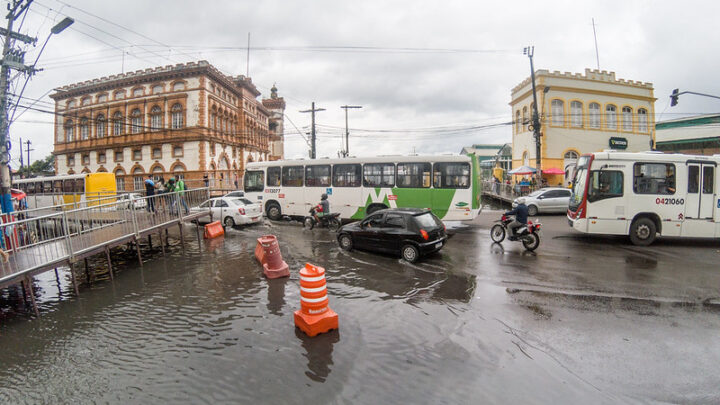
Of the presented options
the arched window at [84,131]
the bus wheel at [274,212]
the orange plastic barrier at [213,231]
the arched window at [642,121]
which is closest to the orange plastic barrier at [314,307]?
the orange plastic barrier at [213,231]

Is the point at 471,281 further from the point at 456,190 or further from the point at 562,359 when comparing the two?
the point at 456,190

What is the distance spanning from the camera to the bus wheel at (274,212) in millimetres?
18406

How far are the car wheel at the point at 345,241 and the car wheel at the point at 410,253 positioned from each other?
2103 millimetres

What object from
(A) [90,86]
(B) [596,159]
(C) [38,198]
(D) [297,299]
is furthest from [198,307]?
(A) [90,86]

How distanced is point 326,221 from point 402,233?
253 inches

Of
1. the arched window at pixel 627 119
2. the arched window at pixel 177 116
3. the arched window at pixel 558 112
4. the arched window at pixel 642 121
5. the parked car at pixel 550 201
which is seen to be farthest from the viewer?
the arched window at pixel 177 116

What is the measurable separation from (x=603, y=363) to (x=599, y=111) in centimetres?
3321

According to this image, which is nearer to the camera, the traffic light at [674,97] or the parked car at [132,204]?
the parked car at [132,204]

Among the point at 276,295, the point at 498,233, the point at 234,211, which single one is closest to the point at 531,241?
the point at 498,233

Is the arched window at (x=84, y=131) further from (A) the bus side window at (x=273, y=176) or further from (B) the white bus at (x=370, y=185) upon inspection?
(A) the bus side window at (x=273, y=176)

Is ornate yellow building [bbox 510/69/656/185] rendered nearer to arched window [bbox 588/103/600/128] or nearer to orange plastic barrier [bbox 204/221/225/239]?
arched window [bbox 588/103/600/128]

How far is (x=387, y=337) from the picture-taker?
530 cm

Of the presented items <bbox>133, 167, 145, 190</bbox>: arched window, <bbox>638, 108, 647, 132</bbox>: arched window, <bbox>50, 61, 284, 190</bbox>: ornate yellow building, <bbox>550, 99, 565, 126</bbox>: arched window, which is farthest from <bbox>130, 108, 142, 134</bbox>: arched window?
<bbox>638, 108, 647, 132</bbox>: arched window

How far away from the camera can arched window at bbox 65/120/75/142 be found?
136 feet
